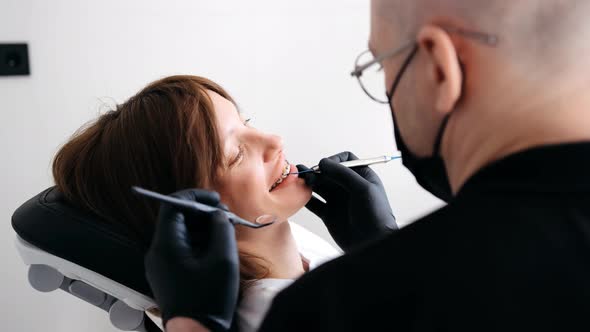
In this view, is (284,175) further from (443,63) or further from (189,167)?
(443,63)

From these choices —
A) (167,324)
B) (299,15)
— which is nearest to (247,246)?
(167,324)

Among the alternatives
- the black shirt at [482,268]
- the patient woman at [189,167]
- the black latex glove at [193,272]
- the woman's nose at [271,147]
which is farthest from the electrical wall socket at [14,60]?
the black shirt at [482,268]

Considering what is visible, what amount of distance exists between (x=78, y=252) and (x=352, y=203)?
579 millimetres

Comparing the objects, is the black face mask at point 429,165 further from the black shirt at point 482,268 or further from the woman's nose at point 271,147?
the woman's nose at point 271,147

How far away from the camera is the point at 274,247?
1.21 m

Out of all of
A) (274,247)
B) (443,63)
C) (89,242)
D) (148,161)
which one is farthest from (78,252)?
(443,63)

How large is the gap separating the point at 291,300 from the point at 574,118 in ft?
1.13

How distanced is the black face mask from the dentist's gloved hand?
363 millimetres

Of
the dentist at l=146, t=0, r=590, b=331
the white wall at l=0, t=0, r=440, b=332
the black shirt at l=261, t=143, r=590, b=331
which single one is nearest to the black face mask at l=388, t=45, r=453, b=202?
the dentist at l=146, t=0, r=590, b=331

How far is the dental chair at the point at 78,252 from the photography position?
103cm

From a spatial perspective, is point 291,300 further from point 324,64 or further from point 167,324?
point 324,64

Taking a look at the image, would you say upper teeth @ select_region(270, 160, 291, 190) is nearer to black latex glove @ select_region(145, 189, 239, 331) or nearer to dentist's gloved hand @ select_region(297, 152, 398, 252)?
dentist's gloved hand @ select_region(297, 152, 398, 252)

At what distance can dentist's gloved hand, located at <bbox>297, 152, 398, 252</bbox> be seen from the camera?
1.25 metres

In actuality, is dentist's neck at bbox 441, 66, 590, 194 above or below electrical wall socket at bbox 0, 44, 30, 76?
above
